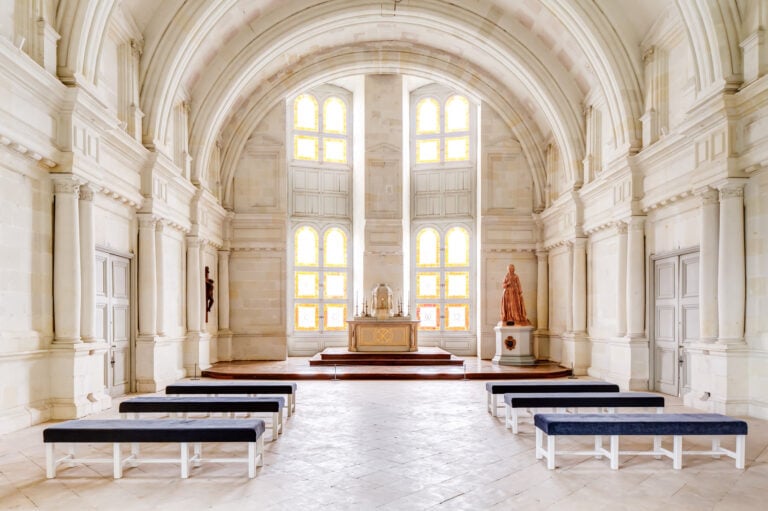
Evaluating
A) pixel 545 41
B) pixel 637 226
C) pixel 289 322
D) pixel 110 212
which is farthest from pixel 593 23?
pixel 289 322

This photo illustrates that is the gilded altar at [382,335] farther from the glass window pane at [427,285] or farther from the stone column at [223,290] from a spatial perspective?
the stone column at [223,290]

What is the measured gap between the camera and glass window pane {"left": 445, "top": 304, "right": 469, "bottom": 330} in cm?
2217

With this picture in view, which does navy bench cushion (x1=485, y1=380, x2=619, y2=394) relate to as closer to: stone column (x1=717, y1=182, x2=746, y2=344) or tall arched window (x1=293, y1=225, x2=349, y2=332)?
stone column (x1=717, y1=182, x2=746, y2=344)

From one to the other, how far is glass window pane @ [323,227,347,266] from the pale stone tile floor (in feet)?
46.5

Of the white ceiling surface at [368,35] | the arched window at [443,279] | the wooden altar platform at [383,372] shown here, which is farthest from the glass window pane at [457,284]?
the white ceiling surface at [368,35]

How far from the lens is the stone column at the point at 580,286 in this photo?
16.6m

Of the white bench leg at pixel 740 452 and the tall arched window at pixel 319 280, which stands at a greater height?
the tall arched window at pixel 319 280

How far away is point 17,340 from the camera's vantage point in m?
8.72

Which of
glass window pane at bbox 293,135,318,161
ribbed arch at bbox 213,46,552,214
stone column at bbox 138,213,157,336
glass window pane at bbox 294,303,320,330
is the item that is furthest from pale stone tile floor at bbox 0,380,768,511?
glass window pane at bbox 293,135,318,161

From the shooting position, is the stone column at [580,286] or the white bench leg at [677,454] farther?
the stone column at [580,286]

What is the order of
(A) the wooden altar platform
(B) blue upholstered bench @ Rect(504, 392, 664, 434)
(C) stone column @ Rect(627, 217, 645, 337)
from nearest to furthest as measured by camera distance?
1. (B) blue upholstered bench @ Rect(504, 392, 664, 434)
2. (C) stone column @ Rect(627, 217, 645, 337)
3. (A) the wooden altar platform


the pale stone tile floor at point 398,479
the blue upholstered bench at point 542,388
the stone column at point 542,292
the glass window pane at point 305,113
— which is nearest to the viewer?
the pale stone tile floor at point 398,479

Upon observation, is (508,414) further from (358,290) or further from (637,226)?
(358,290)

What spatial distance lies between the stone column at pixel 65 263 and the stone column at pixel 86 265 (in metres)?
0.34
